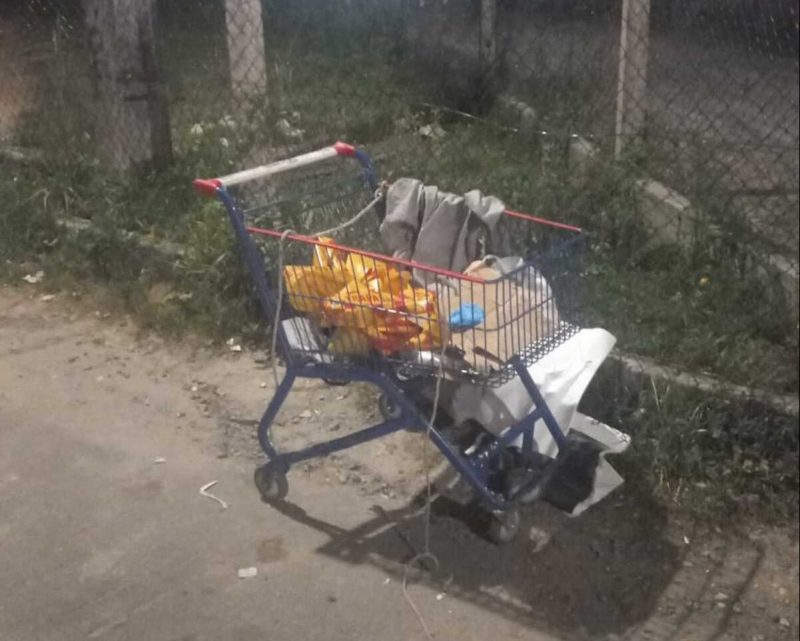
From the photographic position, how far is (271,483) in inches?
134

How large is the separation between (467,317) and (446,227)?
418 mm

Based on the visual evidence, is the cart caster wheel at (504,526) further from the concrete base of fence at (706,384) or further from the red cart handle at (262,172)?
the red cart handle at (262,172)

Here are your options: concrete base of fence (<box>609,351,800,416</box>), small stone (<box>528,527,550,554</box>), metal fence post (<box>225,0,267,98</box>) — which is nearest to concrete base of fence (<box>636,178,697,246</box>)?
concrete base of fence (<box>609,351,800,416</box>)

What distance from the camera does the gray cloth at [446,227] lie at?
3127 millimetres

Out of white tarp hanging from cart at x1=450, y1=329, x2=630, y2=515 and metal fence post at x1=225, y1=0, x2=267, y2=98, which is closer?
white tarp hanging from cart at x1=450, y1=329, x2=630, y2=515

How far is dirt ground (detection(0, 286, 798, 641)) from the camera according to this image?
2889mm

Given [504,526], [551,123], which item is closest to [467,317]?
[504,526]

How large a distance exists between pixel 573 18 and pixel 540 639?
10.6 ft

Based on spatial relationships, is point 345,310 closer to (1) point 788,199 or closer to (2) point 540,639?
(2) point 540,639

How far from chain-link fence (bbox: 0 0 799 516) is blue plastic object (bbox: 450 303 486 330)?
0.80 meters

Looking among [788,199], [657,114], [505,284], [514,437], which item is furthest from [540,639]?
[657,114]

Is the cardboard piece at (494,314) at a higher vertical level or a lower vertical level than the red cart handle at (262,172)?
lower

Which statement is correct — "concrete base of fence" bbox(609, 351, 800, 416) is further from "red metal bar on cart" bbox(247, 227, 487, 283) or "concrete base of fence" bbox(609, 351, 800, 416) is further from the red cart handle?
the red cart handle

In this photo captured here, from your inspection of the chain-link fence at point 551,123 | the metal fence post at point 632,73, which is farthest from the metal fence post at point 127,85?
the metal fence post at point 632,73
